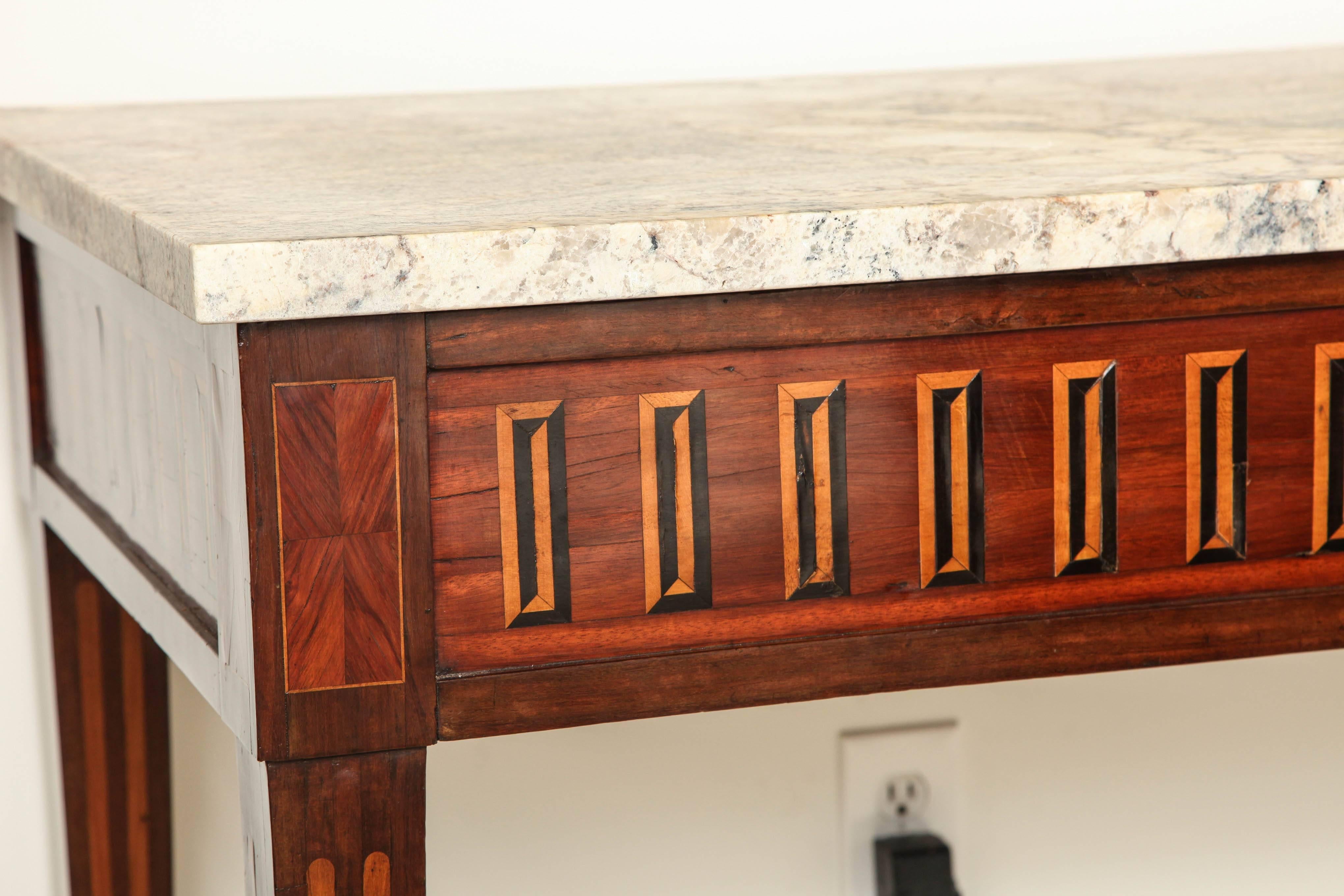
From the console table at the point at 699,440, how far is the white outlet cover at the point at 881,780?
20.5 inches

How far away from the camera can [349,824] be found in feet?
1.54

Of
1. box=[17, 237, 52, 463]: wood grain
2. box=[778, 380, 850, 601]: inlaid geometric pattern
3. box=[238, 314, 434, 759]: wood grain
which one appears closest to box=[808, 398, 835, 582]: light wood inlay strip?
box=[778, 380, 850, 601]: inlaid geometric pattern

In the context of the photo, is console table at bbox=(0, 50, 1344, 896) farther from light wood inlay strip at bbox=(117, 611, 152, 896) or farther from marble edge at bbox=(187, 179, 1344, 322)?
light wood inlay strip at bbox=(117, 611, 152, 896)

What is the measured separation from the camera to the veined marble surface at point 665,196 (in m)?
0.43

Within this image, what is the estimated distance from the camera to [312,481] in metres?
0.44

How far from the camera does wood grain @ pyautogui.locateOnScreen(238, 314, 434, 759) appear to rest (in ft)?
1.43

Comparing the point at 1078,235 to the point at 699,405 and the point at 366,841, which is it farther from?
the point at 366,841

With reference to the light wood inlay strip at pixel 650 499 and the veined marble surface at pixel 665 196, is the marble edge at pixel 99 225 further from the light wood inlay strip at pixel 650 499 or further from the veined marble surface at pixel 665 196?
the light wood inlay strip at pixel 650 499

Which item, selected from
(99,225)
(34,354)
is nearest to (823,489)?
(99,225)

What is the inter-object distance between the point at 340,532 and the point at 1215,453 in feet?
0.94

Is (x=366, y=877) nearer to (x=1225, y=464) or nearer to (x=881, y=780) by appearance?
(x=1225, y=464)

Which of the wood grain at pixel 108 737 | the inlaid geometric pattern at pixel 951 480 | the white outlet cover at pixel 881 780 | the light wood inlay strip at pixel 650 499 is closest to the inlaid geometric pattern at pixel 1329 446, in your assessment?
the inlaid geometric pattern at pixel 951 480

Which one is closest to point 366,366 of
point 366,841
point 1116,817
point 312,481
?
point 312,481

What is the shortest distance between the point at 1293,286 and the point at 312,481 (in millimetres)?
321
